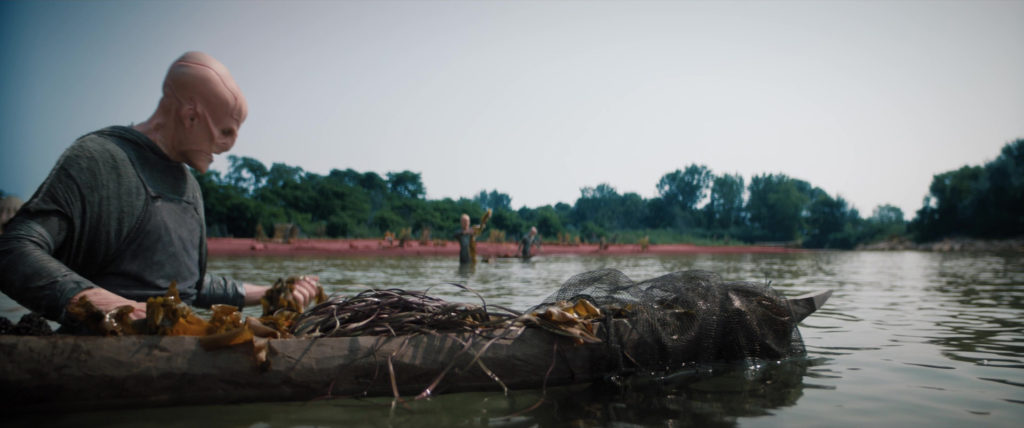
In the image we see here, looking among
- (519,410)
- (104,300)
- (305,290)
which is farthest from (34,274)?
(519,410)

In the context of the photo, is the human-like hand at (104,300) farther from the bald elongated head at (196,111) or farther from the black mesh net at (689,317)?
the black mesh net at (689,317)

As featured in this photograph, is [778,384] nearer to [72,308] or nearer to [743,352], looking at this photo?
[743,352]

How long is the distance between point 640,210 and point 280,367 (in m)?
96.5

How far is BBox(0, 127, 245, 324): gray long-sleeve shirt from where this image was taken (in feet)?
7.13

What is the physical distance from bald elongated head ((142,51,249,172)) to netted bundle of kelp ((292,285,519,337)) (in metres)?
0.91

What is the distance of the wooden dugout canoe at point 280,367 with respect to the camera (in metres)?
2.21

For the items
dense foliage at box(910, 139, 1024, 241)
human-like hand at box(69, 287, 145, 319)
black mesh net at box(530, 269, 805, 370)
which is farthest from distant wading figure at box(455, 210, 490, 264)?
dense foliage at box(910, 139, 1024, 241)

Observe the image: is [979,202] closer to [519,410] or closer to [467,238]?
[467,238]

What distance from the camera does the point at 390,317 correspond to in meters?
2.92

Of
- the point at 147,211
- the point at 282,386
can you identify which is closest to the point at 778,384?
the point at 282,386

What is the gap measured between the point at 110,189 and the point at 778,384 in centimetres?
342

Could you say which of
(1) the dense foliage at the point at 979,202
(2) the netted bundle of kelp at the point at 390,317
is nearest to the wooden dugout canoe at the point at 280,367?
(2) the netted bundle of kelp at the point at 390,317

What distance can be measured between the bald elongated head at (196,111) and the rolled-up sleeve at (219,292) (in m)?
0.71

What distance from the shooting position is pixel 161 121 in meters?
2.61
